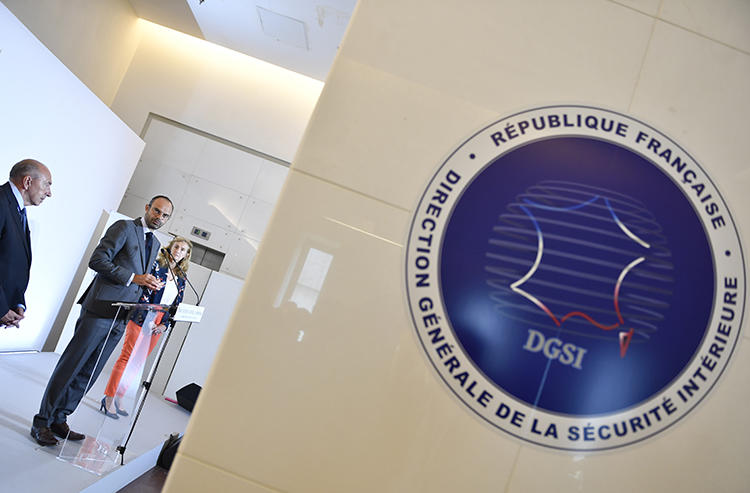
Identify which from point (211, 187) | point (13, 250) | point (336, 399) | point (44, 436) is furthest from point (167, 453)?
point (211, 187)

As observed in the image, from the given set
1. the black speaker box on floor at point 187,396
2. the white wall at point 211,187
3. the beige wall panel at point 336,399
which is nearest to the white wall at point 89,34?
the white wall at point 211,187

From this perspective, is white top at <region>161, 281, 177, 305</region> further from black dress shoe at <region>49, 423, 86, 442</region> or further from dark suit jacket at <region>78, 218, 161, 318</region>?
black dress shoe at <region>49, 423, 86, 442</region>

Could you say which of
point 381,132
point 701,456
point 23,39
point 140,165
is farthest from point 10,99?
point 701,456

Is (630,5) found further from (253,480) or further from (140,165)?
(140,165)

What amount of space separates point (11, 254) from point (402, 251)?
235cm

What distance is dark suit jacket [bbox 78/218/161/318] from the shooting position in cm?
301

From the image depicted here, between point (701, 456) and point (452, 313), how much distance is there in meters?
0.76

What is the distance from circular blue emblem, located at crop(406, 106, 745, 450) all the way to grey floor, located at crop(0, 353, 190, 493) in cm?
219

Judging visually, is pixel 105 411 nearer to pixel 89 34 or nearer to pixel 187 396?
pixel 187 396

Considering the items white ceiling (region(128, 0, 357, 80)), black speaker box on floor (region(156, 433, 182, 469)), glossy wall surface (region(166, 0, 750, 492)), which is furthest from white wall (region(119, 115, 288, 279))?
glossy wall surface (region(166, 0, 750, 492))

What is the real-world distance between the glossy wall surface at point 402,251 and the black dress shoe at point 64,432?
2158mm

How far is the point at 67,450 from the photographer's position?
2.89 metres

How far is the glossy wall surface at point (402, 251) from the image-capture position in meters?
1.31

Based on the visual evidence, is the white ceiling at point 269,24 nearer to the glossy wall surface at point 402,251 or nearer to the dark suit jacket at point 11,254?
the dark suit jacket at point 11,254
